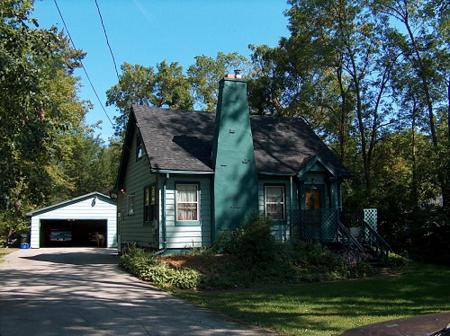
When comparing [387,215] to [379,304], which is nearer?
[379,304]

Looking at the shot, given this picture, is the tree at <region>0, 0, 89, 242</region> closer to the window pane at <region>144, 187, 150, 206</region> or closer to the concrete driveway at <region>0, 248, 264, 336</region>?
the concrete driveway at <region>0, 248, 264, 336</region>

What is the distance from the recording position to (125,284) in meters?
14.4

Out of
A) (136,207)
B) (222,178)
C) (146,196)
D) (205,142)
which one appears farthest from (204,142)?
Result: (136,207)

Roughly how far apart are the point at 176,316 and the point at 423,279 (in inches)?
352

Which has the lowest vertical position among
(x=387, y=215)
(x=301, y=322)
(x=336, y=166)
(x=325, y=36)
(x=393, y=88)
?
(x=301, y=322)

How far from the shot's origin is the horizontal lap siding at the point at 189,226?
18.8m

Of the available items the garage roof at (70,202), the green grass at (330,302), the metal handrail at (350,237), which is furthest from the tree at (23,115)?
the garage roof at (70,202)

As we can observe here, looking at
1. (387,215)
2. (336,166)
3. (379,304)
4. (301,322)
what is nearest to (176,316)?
(301,322)

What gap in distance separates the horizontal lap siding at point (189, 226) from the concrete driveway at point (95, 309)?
3.01 m

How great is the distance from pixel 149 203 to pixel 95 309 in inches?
412

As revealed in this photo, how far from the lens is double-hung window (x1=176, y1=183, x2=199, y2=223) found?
1922cm

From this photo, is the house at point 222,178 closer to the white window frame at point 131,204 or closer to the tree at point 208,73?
the white window frame at point 131,204

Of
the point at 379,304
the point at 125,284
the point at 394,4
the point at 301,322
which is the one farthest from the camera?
the point at 394,4

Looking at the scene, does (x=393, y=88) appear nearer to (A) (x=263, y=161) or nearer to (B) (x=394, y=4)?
(B) (x=394, y=4)
